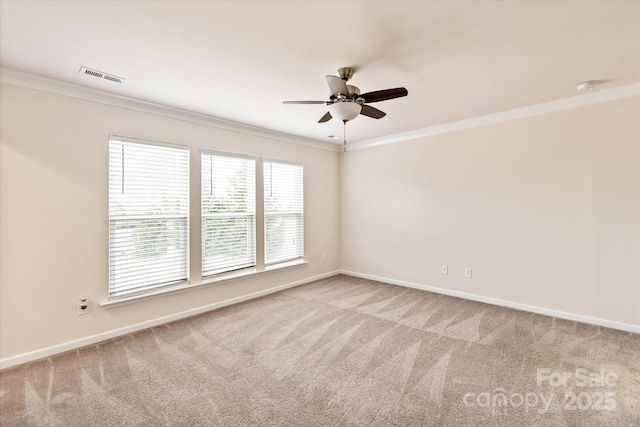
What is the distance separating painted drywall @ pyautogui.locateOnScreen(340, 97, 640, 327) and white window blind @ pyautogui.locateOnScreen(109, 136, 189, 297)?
10.7 ft

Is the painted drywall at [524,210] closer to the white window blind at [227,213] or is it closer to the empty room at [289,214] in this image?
the empty room at [289,214]

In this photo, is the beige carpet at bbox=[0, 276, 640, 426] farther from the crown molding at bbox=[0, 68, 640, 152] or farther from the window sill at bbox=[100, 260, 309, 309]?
the crown molding at bbox=[0, 68, 640, 152]

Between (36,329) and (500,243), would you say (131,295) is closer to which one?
(36,329)

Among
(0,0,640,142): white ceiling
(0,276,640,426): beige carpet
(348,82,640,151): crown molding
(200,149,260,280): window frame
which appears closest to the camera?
(0,0,640,142): white ceiling

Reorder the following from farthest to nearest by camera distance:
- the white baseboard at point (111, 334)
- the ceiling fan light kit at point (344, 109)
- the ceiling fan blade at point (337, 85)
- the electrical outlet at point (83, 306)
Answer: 1. the electrical outlet at point (83, 306)
2. the white baseboard at point (111, 334)
3. the ceiling fan light kit at point (344, 109)
4. the ceiling fan blade at point (337, 85)

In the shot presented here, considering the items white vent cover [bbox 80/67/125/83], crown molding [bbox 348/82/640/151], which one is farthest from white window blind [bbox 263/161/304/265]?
white vent cover [bbox 80/67/125/83]

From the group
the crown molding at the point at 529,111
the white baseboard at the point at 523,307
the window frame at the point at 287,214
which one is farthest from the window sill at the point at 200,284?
the crown molding at the point at 529,111

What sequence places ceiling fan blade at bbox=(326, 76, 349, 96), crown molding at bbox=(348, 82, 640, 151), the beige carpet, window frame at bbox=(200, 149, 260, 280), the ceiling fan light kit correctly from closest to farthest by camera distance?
the beige carpet, ceiling fan blade at bbox=(326, 76, 349, 96), the ceiling fan light kit, crown molding at bbox=(348, 82, 640, 151), window frame at bbox=(200, 149, 260, 280)

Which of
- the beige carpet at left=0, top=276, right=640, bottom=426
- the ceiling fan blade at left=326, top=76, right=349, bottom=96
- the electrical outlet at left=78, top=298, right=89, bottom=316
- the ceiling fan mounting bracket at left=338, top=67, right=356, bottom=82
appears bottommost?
the beige carpet at left=0, top=276, right=640, bottom=426

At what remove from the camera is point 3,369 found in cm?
247

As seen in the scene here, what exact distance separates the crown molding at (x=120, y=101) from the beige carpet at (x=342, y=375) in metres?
2.55

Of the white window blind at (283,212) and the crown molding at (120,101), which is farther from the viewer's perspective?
the white window blind at (283,212)

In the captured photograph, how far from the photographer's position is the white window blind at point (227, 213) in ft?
12.6

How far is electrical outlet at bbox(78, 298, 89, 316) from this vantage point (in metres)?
2.88
